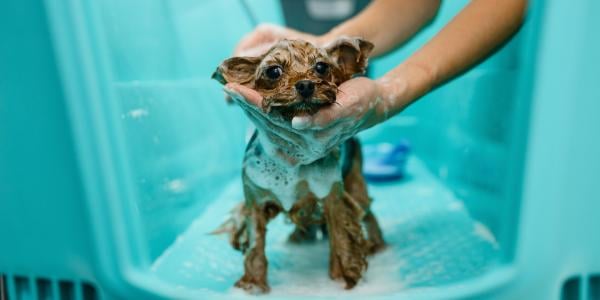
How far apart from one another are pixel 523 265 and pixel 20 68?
0.65m

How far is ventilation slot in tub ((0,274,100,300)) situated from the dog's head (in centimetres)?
34

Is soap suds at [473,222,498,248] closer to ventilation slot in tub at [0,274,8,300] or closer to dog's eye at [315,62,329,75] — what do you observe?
dog's eye at [315,62,329,75]

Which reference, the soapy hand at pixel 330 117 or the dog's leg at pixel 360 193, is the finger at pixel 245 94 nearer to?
the soapy hand at pixel 330 117

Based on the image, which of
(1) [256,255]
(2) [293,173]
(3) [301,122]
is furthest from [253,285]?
(3) [301,122]

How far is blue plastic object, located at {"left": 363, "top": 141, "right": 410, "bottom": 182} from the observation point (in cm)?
132

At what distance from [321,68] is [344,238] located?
247 millimetres

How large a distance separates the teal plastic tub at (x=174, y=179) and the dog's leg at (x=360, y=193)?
0.03 metres

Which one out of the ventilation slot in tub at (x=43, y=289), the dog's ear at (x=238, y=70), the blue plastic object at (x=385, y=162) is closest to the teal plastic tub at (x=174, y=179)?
the ventilation slot in tub at (x=43, y=289)

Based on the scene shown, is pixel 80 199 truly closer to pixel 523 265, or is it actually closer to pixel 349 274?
pixel 349 274

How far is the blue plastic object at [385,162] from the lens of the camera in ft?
4.33

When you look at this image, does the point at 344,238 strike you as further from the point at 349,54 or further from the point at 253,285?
the point at 349,54

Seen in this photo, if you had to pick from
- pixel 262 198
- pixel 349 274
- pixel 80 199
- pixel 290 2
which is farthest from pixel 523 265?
pixel 290 2

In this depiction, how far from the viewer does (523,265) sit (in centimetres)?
59

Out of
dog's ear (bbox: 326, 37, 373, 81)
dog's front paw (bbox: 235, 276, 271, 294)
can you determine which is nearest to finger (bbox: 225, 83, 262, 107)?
dog's ear (bbox: 326, 37, 373, 81)
